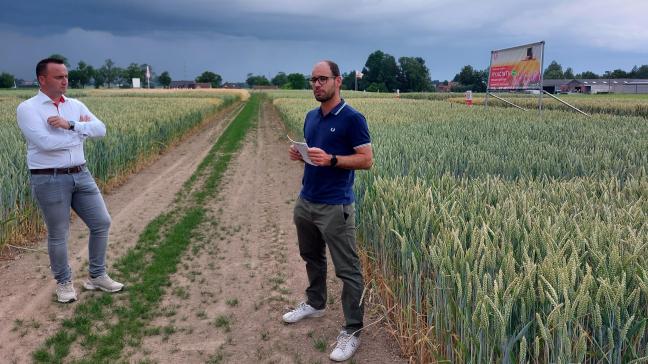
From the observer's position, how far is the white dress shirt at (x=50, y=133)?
4.14 m

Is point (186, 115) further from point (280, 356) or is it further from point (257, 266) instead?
point (280, 356)

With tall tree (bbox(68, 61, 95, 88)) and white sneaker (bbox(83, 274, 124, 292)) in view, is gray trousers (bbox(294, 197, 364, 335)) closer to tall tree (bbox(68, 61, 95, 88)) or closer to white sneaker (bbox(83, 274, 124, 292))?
white sneaker (bbox(83, 274, 124, 292))

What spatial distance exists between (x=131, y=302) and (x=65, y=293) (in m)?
0.60

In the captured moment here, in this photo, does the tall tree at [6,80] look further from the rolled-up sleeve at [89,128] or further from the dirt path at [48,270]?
the rolled-up sleeve at [89,128]

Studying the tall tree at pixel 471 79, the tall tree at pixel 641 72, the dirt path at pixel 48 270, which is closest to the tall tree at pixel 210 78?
the tall tree at pixel 471 79

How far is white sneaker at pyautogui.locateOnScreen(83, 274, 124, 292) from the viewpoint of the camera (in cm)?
484

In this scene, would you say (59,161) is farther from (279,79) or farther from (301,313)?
(279,79)

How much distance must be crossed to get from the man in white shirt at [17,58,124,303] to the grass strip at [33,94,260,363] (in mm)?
476

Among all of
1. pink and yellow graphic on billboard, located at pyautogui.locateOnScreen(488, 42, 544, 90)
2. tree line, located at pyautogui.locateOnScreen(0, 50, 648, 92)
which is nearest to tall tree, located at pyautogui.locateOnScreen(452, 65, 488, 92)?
tree line, located at pyautogui.locateOnScreen(0, 50, 648, 92)

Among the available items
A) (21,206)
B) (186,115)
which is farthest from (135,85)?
(21,206)

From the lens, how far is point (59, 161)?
427 cm

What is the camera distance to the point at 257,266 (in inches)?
224

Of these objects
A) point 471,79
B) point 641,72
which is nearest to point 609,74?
point 641,72

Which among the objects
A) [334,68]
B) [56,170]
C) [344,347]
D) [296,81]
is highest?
[296,81]
